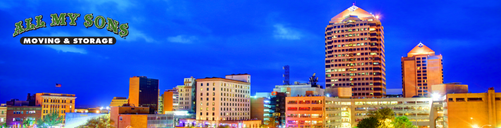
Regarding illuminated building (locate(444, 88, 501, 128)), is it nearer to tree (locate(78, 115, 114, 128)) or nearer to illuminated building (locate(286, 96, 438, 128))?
illuminated building (locate(286, 96, 438, 128))

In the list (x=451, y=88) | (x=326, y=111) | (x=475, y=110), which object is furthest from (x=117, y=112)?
(x=451, y=88)

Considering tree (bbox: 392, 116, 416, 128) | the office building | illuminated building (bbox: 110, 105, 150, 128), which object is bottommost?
tree (bbox: 392, 116, 416, 128)

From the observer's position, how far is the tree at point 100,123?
138 meters

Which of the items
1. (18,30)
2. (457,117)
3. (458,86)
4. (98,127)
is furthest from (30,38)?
(458,86)

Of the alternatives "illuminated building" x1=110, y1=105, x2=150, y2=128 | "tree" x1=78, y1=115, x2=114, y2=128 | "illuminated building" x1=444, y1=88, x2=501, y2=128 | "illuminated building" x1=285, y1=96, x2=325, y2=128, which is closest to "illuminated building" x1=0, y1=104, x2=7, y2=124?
"tree" x1=78, y1=115, x2=114, y2=128

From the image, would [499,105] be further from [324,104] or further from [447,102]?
[324,104]

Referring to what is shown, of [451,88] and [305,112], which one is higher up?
[451,88]

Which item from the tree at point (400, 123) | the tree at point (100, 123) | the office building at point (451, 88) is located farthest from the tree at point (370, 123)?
the tree at point (100, 123)

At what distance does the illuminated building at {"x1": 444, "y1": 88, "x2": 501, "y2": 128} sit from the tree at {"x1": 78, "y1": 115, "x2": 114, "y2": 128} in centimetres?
12198

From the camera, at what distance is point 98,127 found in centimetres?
13500

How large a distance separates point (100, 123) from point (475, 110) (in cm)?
13139

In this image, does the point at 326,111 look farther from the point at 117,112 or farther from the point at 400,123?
the point at 117,112

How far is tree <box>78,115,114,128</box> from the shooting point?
138 m

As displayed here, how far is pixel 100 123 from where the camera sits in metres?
138
